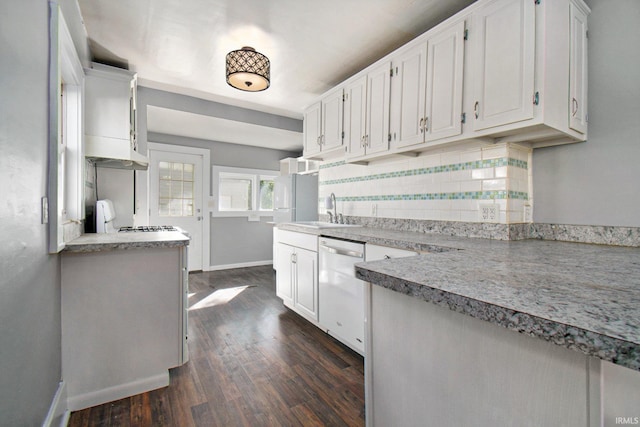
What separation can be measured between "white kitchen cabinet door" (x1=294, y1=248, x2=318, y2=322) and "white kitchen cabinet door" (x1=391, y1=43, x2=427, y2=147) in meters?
1.24

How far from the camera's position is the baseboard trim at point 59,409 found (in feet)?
4.19

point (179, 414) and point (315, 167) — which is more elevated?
point (315, 167)

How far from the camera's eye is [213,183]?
4969mm

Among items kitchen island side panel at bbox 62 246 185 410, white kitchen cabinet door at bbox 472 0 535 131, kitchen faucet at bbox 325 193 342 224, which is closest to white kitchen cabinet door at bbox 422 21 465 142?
white kitchen cabinet door at bbox 472 0 535 131

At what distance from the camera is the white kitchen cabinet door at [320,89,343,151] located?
2.84 metres

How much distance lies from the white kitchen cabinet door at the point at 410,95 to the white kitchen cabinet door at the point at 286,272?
1.52 metres

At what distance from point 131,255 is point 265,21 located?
1847 mm

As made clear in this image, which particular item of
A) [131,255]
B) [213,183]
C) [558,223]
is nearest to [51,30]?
A: [131,255]

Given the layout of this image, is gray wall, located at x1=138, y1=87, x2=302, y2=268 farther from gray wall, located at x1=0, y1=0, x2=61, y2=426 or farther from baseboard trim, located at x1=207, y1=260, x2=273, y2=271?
gray wall, located at x1=0, y1=0, x2=61, y2=426

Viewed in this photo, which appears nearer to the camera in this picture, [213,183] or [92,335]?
[92,335]

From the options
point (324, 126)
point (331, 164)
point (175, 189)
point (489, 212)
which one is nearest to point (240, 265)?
point (175, 189)

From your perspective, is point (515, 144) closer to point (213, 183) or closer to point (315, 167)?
point (315, 167)

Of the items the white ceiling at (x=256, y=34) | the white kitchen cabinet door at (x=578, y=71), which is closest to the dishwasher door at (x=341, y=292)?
the white kitchen cabinet door at (x=578, y=71)

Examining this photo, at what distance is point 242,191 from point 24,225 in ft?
14.3
